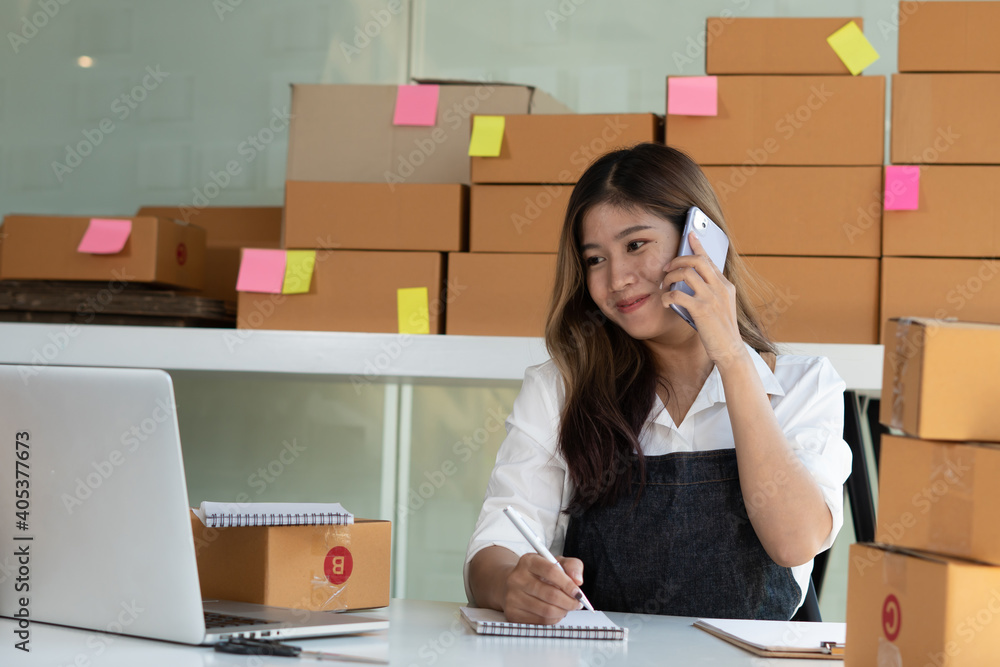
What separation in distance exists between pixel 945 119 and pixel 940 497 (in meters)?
1.49

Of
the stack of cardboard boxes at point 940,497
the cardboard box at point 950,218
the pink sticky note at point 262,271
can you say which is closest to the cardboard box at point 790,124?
the cardboard box at point 950,218

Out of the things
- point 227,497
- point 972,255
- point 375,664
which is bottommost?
point 227,497

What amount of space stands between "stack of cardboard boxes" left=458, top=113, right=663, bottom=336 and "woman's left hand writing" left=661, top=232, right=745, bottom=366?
75cm

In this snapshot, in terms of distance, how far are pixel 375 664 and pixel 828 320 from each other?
4.72 ft

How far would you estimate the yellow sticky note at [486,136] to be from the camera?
2.06m

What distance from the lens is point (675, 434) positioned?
1.37m

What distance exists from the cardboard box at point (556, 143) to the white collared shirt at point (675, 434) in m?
0.77

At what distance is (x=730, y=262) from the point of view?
4.86ft

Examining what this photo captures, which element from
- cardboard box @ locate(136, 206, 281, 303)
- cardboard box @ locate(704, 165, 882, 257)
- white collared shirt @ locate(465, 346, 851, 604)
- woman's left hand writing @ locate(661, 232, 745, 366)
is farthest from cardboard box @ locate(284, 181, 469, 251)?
woman's left hand writing @ locate(661, 232, 745, 366)

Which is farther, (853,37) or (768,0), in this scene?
(768,0)

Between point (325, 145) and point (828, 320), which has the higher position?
point (325, 145)

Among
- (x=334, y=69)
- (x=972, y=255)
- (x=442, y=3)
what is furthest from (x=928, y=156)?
(x=334, y=69)

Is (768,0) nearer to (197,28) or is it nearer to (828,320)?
(828,320)

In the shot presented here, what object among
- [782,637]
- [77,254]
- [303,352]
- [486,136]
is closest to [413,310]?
[303,352]
